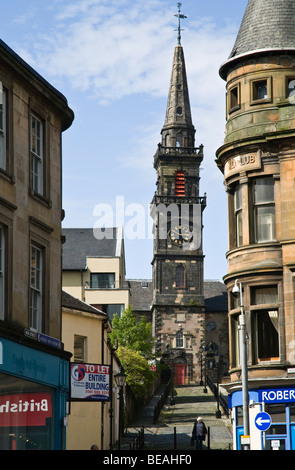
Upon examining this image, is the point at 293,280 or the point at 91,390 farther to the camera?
the point at 293,280

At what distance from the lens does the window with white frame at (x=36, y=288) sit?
23.8 m

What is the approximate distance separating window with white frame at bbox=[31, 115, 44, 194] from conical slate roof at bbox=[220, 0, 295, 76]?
9.54m

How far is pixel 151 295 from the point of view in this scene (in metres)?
128

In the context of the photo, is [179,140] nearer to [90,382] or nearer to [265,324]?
[265,324]

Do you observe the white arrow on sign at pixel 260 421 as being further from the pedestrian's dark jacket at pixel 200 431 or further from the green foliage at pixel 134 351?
the green foliage at pixel 134 351

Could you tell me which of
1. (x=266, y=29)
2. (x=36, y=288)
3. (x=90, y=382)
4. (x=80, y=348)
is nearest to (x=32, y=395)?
(x=36, y=288)

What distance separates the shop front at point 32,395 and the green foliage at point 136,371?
130ft

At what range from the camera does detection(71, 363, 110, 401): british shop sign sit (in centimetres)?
2570

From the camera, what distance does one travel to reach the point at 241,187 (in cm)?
3036

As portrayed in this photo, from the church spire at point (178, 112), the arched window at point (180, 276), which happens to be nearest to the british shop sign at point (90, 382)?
the arched window at point (180, 276)

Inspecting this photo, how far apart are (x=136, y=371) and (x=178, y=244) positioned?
164ft
